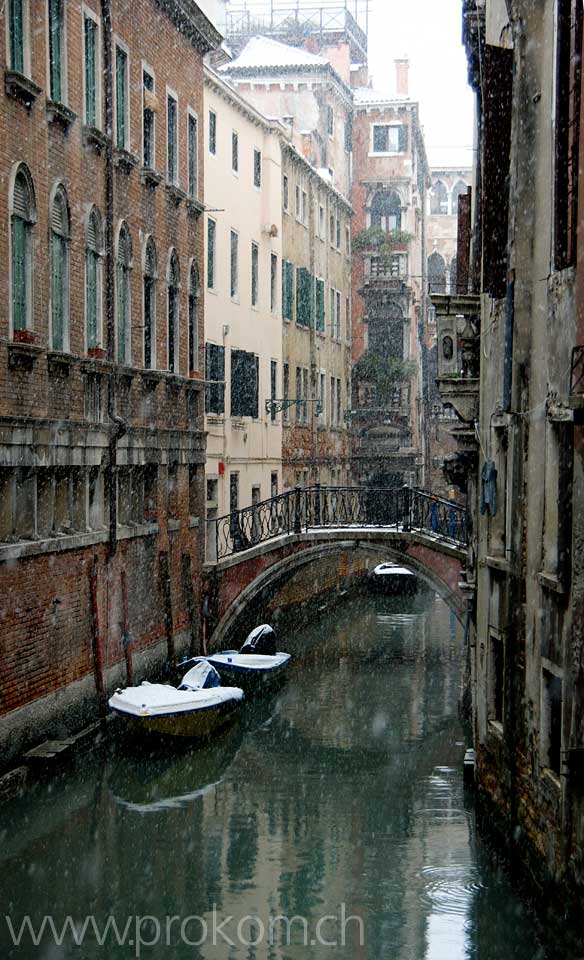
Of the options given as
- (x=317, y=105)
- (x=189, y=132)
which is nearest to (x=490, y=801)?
(x=189, y=132)

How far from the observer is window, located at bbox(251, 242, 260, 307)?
2913 centimetres

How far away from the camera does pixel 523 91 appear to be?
12.2 m

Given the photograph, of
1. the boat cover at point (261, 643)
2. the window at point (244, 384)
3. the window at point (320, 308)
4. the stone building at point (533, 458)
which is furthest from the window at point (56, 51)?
the window at point (320, 308)

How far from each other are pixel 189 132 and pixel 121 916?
1444 centimetres

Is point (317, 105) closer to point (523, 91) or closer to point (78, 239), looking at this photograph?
point (78, 239)

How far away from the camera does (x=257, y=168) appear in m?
29.7

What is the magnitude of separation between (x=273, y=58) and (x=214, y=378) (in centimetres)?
1635

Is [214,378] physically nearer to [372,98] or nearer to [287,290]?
[287,290]

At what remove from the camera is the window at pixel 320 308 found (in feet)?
118

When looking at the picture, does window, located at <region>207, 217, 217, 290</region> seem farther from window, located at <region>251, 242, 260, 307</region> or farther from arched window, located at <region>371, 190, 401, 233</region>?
arched window, located at <region>371, 190, 401, 233</region>

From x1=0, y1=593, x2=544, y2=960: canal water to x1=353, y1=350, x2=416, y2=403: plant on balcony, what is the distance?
781 inches

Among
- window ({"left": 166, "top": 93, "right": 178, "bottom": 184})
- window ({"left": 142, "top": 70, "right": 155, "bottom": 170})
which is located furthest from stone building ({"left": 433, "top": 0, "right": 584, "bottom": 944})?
window ({"left": 166, "top": 93, "right": 178, "bottom": 184})

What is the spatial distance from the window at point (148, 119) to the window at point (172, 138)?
2.91 feet

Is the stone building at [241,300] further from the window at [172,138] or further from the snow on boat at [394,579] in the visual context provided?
the snow on boat at [394,579]
